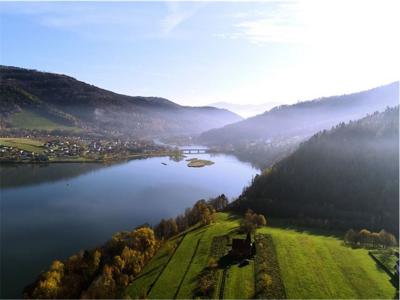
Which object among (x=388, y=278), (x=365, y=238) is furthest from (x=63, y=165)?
(x=388, y=278)

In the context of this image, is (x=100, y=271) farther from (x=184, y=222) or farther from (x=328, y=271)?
(x=328, y=271)

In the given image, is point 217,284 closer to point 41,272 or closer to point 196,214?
point 41,272

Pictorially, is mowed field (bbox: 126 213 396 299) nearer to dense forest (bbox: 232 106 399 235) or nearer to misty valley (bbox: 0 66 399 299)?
misty valley (bbox: 0 66 399 299)

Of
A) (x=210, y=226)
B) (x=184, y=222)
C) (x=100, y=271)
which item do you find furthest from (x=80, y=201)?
(x=100, y=271)

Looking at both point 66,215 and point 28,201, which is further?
point 28,201

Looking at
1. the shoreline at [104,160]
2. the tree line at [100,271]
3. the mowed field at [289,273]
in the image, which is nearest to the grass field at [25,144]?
the shoreline at [104,160]

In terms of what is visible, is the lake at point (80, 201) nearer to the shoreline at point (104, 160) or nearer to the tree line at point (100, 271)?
the tree line at point (100, 271)
